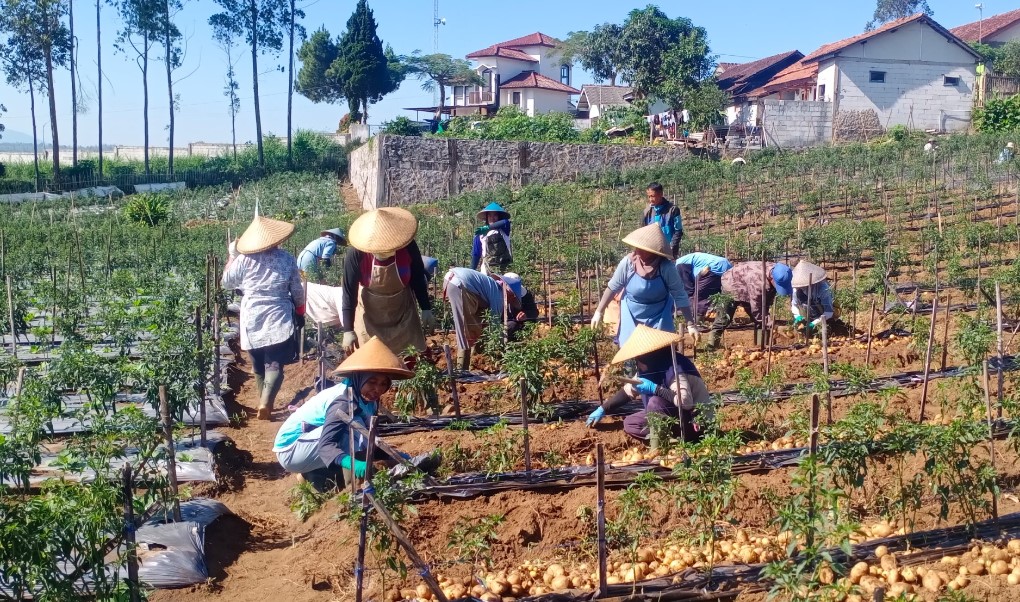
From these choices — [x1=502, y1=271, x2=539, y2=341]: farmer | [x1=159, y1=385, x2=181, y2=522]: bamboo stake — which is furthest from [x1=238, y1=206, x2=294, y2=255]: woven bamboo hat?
[x1=159, y1=385, x2=181, y2=522]: bamboo stake

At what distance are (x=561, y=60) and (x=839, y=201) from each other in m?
34.6

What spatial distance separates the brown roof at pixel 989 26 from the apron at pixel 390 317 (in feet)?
120

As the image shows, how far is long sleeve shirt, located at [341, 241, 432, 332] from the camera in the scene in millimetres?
5504

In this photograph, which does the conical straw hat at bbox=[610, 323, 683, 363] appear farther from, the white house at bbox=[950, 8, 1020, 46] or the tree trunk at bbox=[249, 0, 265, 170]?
the white house at bbox=[950, 8, 1020, 46]

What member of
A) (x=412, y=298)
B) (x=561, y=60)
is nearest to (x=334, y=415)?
(x=412, y=298)

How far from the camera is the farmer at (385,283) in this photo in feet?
17.8

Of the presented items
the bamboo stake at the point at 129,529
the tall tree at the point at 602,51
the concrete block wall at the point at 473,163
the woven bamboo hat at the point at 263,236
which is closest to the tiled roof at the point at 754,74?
the tall tree at the point at 602,51

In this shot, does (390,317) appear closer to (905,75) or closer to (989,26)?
(905,75)

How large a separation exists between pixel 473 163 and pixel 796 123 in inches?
364

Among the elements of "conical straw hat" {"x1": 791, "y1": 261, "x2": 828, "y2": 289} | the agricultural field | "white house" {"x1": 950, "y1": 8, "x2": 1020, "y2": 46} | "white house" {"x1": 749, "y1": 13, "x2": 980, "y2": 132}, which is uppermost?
"white house" {"x1": 950, "y1": 8, "x2": 1020, "y2": 46}

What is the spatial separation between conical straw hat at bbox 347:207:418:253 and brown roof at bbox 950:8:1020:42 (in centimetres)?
3667

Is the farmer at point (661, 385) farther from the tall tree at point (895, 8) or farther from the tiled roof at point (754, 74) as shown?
the tall tree at point (895, 8)

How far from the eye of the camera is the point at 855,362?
22.7 ft

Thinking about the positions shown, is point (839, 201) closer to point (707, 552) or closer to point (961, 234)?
point (961, 234)
